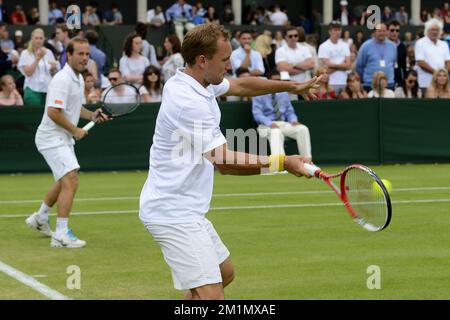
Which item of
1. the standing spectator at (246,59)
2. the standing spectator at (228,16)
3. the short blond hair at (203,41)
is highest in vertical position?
the short blond hair at (203,41)

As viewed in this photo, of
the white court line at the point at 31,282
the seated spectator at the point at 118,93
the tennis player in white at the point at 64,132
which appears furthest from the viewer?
the seated spectator at the point at 118,93

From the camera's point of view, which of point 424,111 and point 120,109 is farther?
point 424,111

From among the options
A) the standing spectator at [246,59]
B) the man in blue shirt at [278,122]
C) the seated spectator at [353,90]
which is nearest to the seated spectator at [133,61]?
the standing spectator at [246,59]

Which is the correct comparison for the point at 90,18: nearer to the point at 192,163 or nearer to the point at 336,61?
the point at 336,61

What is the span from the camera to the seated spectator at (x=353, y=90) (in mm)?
21062

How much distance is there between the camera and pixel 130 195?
1661 centimetres

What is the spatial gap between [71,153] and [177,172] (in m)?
5.44

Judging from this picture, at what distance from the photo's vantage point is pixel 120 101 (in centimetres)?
1728

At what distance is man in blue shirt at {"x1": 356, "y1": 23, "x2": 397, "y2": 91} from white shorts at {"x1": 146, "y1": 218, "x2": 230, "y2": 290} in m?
14.3

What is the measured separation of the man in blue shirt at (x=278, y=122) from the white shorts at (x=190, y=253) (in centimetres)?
1271

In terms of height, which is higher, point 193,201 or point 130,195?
point 193,201

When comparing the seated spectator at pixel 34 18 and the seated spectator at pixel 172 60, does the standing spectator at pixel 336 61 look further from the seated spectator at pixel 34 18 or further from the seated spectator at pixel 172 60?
the seated spectator at pixel 34 18

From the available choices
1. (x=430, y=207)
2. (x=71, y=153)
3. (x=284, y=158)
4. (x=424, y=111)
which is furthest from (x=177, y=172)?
(x=424, y=111)
